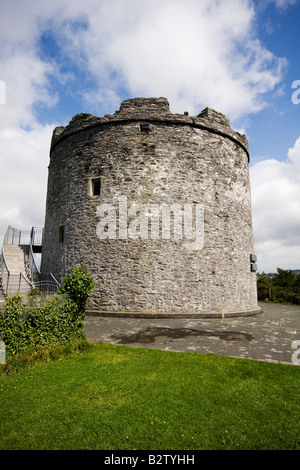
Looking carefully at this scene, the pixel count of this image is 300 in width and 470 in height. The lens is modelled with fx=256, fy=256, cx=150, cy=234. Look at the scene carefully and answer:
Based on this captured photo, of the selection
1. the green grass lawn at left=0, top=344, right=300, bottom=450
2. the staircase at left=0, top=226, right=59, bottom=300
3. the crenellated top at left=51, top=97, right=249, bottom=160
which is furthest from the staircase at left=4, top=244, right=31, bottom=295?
the crenellated top at left=51, top=97, right=249, bottom=160

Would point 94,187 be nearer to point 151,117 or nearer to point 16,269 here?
point 151,117

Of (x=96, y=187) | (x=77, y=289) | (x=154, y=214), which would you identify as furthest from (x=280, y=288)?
(x=77, y=289)

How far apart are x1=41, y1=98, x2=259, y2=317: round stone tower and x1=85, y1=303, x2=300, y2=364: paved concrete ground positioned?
56.0 inches

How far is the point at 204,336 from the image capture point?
7.34 meters

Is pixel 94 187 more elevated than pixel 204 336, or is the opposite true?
pixel 94 187

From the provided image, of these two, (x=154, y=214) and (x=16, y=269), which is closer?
(x=154, y=214)

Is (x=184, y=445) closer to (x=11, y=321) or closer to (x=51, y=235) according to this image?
(x=11, y=321)

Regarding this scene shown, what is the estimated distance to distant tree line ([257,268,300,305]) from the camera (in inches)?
729

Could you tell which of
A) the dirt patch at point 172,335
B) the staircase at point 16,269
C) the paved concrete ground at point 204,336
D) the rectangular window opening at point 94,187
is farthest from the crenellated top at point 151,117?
the dirt patch at point 172,335

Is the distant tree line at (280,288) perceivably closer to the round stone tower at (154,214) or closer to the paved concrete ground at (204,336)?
the round stone tower at (154,214)

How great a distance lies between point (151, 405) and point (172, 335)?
13.1 feet

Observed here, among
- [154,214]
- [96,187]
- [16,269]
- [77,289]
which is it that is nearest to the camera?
[77,289]

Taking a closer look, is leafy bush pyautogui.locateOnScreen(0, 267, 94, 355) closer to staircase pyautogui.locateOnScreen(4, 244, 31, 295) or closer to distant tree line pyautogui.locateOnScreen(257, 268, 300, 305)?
staircase pyautogui.locateOnScreen(4, 244, 31, 295)
